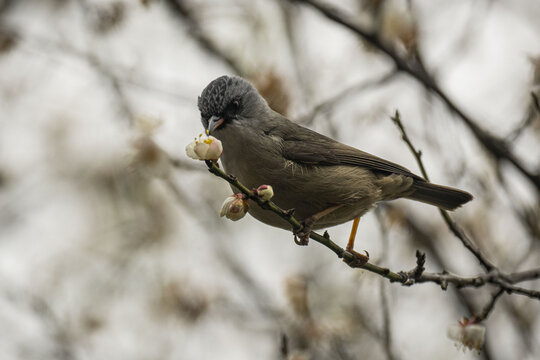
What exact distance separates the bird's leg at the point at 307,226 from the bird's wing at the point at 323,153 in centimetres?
37

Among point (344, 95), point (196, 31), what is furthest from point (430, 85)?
point (196, 31)

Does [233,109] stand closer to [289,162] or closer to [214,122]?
[214,122]

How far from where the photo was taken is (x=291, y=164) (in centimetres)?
399

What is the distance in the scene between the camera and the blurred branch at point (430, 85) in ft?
14.9

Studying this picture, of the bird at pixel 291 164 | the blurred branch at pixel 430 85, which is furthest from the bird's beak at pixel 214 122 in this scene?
the blurred branch at pixel 430 85

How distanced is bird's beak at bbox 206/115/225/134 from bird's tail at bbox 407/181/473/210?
5.92 ft

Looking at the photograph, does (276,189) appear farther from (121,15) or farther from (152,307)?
(152,307)

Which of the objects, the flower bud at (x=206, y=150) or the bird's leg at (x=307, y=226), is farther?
the bird's leg at (x=307, y=226)

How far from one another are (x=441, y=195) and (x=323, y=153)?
122 cm

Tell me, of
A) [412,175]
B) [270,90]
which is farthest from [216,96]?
[412,175]

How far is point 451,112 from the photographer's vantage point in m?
4.71

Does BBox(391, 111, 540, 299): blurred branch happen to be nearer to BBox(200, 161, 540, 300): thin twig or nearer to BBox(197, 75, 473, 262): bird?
BBox(200, 161, 540, 300): thin twig

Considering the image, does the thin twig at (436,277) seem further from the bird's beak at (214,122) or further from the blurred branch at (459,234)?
the bird's beak at (214,122)

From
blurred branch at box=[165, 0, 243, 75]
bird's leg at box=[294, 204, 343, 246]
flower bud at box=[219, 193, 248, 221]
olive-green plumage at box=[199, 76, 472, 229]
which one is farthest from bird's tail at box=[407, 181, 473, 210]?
blurred branch at box=[165, 0, 243, 75]
